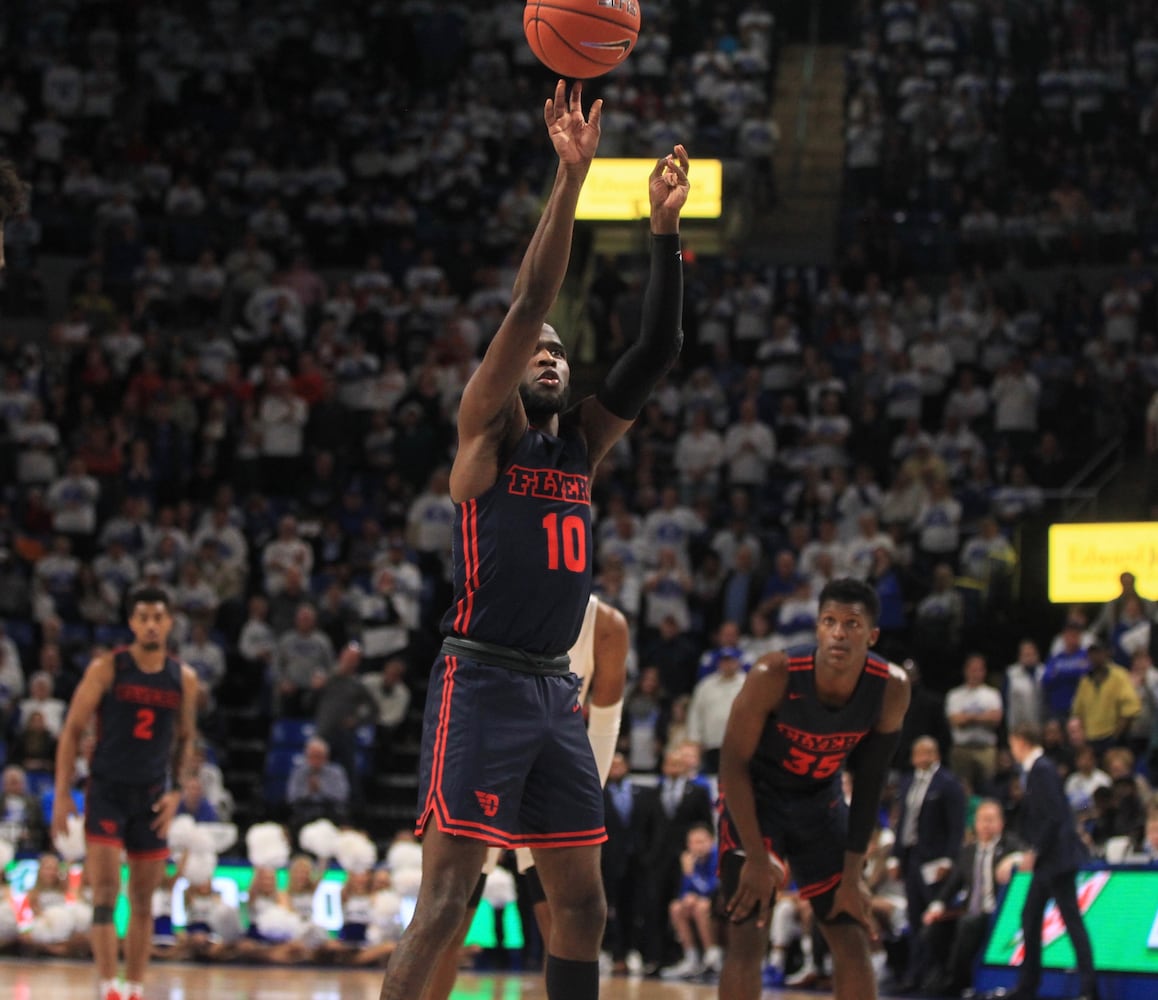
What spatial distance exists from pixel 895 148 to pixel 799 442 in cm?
651

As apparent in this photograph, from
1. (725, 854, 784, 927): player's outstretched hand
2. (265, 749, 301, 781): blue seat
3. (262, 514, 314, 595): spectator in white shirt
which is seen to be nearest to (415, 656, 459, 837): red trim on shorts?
(725, 854, 784, 927): player's outstretched hand

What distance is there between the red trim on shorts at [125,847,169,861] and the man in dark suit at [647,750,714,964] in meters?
5.89

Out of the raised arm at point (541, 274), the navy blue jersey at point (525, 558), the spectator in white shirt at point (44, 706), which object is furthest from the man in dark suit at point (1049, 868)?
the spectator in white shirt at point (44, 706)

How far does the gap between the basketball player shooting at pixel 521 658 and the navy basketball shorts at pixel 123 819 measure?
15.8 ft

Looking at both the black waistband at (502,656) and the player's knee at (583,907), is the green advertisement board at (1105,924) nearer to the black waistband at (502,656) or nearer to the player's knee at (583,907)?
the player's knee at (583,907)

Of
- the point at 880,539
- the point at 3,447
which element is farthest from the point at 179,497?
the point at 880,539

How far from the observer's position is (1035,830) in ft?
41.4

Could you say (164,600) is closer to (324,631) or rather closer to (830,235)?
(324,631)

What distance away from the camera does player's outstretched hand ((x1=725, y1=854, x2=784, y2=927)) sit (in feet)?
23.7

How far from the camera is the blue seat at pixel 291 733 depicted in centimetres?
1805

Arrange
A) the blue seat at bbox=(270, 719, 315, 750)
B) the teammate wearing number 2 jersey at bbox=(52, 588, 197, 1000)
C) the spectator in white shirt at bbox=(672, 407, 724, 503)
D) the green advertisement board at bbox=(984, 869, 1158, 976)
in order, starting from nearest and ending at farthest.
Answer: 1. the teammate wearing number 2 jersey at bbox=(52, 588, 197, 1000)
2. the green advertisement board at bbox=(984, 869, 1158, 976)
3. the blue seat at bbox=(270, 719, 315, 750)
4. the spectator in white shirt at bbox=(672, 407, 724, 503)

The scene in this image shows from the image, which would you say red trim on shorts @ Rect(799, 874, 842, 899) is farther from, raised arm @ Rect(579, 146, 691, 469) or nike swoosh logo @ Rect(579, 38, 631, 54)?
nike swoosh logo @ Rect(579, 38, 631, 54)

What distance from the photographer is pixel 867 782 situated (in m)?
7.58

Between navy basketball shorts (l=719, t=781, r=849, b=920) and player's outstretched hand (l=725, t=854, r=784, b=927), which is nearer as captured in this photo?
player's outstretched hand (l=725, t=854, r=784, b=927)
